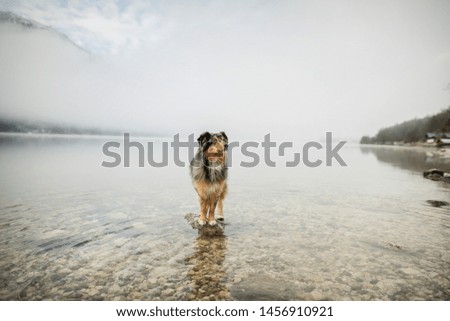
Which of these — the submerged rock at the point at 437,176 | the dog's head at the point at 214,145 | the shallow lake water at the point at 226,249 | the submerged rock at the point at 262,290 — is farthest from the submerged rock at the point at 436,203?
the submerged rock at the point at 262,290

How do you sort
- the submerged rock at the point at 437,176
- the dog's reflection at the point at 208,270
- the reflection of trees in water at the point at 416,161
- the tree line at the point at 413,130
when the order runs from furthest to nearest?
the tree line at the point at 413,130, the reflection of trees in water at the point at 416,161, the submerged rock at the point at 437,176, the dog's reflection at the point at 208,270

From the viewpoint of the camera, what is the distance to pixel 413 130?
90188 millimetres

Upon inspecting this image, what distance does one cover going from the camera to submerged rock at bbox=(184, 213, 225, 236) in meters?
5.26

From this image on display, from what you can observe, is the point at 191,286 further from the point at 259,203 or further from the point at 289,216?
the point at 259,203

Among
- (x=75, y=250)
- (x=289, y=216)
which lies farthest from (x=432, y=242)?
(x=75, y=250)

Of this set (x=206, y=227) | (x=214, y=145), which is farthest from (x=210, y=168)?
(x=206, y=227)

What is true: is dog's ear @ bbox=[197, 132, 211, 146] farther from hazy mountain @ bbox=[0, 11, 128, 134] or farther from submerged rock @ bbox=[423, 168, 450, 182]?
submerged rock @ bbox=[423, 168, 450, 182]

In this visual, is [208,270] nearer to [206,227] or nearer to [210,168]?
[206,227]

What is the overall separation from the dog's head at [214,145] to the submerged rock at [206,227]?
1446 mm

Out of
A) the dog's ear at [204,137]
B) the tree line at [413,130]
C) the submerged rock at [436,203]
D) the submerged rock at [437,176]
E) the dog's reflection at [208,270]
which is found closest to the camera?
the dog's reflection at [208,270]

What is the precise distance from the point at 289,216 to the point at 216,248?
2.74m

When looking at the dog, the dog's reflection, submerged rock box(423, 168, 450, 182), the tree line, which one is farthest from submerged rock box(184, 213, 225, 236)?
the tree line

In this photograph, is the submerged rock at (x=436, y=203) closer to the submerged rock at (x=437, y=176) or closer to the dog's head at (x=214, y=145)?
the submerged rock at (x=437, y=176)

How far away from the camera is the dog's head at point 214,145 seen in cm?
523
